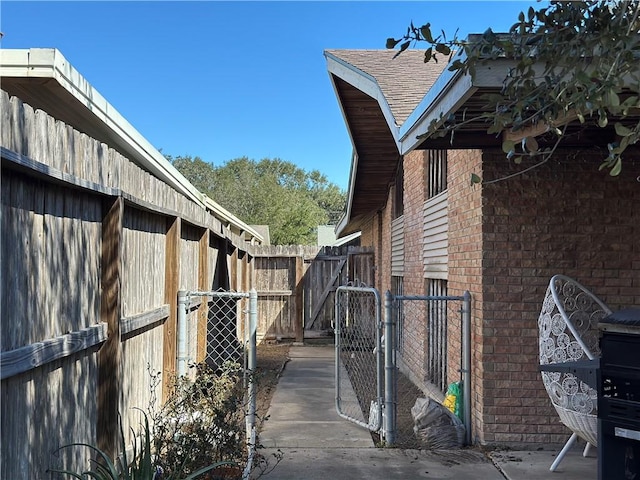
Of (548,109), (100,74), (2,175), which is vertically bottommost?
(2,175)

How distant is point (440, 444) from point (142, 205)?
357 cm

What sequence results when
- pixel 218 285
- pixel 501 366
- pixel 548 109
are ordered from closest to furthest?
pixel 548 109 → pixel 501 366 → pixel 218 285

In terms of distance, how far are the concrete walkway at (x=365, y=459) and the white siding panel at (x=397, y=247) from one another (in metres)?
4.80

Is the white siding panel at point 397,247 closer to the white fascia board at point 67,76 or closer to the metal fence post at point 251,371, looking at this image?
the metal fence post at point 251,371

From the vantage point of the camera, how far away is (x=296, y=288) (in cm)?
1509

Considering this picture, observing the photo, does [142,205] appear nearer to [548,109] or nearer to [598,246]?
[548,109]

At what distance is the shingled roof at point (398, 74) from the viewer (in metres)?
7.11

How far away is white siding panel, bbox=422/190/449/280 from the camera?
25.1 feet

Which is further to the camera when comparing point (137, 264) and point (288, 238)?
point (288, 238)

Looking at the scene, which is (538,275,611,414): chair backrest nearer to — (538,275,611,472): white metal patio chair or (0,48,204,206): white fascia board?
(538,275,611,472): white metal patio chair

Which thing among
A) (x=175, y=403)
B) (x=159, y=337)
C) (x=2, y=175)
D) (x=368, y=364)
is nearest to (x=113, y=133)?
(x=159, y=337)

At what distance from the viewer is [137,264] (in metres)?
4.71

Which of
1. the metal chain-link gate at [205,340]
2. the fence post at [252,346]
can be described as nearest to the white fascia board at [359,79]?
the fence post at [252,346]

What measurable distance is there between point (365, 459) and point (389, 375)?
95 centimetres
